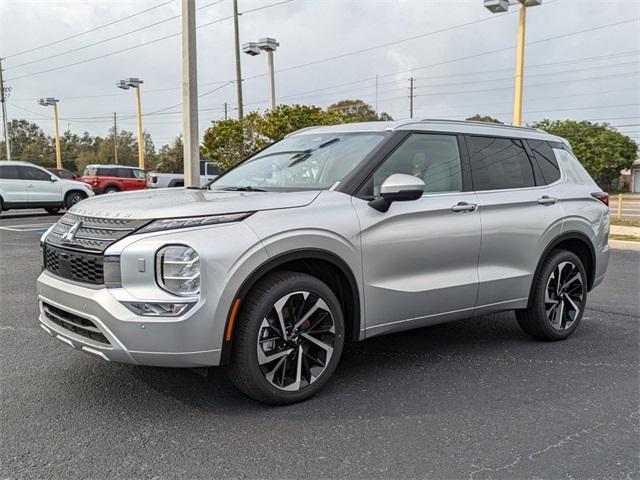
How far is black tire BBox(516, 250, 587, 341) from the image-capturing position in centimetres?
491

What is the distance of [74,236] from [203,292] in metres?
0.95

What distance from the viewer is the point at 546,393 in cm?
387

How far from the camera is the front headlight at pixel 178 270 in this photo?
317 cm

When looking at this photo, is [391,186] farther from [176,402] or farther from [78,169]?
[78,169]

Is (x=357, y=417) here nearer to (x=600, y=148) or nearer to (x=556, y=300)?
(x=556, y=300)

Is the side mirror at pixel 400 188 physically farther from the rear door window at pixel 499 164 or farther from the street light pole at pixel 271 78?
the street light pole at pixel 271 78

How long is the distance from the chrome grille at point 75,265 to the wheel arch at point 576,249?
3380 millimetres

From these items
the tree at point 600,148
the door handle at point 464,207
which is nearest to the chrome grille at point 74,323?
the door handle at point 464,207

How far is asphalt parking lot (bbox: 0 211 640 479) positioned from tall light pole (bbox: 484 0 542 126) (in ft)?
36.3

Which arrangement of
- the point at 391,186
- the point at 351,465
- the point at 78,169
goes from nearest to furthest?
the point at 351,465, the point at 391,186, the point at 78,169

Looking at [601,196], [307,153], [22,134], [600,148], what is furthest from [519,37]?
[22,134]

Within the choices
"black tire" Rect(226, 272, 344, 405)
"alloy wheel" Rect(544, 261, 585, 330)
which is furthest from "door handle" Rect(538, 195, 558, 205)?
"black tire" Rect(226, 272, 344, 405)

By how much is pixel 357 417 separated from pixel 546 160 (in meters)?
3.07

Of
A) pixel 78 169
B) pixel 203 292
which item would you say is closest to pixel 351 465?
pixel 203 292
